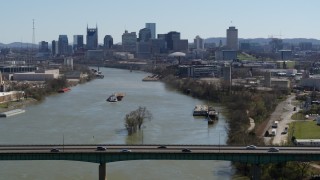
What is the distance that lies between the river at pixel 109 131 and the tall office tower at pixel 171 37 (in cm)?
3675

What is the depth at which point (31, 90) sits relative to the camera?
22.3 metres

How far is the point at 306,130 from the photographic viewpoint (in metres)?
12.8

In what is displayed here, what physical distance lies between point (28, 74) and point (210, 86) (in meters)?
11.4

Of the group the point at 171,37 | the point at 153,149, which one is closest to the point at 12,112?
the point at 153,149

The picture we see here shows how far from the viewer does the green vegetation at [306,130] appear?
12109 mm

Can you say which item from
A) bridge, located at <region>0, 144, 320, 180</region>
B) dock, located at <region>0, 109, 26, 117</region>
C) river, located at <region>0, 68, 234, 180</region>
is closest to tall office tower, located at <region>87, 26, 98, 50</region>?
river, located at <region>0, 68, 234, 180</region>

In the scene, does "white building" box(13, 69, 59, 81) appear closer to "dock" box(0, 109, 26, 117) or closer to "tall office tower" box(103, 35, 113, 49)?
"dock" box(0, 109, 26, 117)

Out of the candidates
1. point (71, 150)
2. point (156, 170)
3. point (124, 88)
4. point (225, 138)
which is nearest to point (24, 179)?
point (71, 150)

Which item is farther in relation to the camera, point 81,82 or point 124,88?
point 81,82

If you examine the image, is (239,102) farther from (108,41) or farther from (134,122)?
(108,41)

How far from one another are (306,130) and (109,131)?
4203 millimetres

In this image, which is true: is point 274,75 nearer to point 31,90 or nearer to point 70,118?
point 31,90

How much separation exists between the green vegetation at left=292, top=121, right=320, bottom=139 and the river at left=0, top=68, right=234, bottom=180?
152cm

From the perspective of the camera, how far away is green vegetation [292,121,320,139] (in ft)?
39.7
